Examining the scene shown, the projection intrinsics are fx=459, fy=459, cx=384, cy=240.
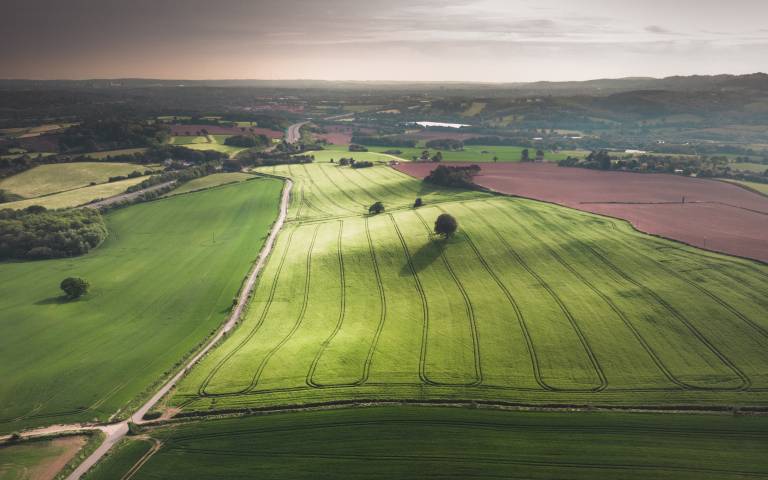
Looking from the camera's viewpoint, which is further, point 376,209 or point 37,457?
point 376,209

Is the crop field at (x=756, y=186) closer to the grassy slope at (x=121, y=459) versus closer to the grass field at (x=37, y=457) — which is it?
the grassy slope at (x=121, y=459)

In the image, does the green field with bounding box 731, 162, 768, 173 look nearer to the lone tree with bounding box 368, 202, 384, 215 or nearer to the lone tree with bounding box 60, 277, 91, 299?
the lone tree with bounding box 368, 202, 384, 215

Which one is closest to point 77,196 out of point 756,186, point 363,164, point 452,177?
point 363,164

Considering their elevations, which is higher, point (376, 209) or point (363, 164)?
point (363, 164)

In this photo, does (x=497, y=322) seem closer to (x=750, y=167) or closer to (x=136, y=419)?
(x=136, y=419)

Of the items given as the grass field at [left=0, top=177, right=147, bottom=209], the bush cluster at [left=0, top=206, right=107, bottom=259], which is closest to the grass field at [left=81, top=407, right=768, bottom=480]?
the bush cluster at [left=0, top=206, right=107, bottom=259]

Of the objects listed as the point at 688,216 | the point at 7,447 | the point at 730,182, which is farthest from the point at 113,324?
the point at 730,182
